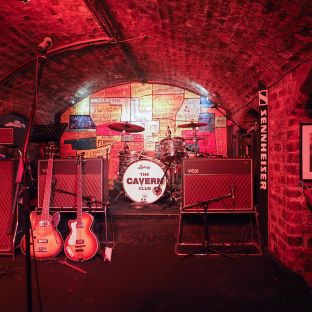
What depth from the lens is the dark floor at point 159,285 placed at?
2.71m

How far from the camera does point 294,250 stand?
3357 millimetres

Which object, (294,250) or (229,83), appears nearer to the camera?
(294,250)

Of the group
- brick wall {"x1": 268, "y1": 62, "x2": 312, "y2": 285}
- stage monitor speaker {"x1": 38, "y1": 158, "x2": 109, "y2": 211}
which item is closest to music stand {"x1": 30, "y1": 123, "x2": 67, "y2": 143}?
stage monitor speaker {"x1": 38, "y1": 158, "x2": 109, "y2": 211}

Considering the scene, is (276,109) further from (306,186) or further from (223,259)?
(223,259)

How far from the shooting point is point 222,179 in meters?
4.12

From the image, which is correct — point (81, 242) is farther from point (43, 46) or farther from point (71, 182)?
point (43, 46)

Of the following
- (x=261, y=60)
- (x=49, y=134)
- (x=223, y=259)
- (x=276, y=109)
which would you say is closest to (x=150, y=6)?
(x=261, y=60)

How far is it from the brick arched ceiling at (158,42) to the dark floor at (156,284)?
232 centimetres

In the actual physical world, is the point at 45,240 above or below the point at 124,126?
below

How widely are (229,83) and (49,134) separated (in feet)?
10.4

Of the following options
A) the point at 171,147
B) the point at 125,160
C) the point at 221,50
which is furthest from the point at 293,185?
the point at 125,160

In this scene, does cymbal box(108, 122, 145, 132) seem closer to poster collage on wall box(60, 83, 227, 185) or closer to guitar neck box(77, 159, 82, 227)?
guitar neck box(77, 159, 82, 227)

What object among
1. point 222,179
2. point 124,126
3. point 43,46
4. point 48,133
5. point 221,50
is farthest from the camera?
point 124,126

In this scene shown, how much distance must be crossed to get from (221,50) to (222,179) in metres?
1.72
